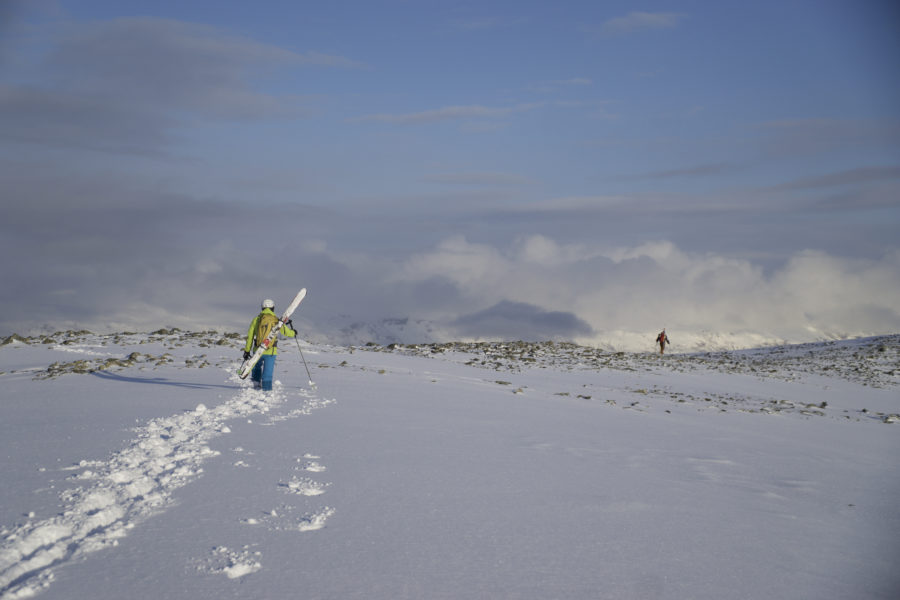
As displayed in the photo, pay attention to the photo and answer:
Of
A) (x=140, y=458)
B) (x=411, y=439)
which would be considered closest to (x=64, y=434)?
(x=140, y=458)

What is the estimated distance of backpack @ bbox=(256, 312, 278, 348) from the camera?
13.2m

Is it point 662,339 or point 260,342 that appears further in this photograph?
point 662,339

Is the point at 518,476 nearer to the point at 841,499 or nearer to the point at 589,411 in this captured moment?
the point at 841,499

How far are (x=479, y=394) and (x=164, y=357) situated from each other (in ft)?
29.6

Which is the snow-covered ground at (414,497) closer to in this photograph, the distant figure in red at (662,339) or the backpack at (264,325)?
the backpack at (264,325)

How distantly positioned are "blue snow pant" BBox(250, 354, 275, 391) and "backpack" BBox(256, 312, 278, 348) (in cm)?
32

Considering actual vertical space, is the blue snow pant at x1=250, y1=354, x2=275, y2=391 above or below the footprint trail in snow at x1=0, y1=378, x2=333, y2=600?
above

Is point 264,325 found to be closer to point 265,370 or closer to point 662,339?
point 265,370

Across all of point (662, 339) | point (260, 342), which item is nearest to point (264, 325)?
point (260, 342)

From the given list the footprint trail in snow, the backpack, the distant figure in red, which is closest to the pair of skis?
the backpack

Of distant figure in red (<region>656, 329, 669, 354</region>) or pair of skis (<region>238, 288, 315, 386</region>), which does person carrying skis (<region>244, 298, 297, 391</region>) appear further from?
distant figure in red (<region>656, 329, 669, 354</region>)

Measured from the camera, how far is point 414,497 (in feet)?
18.4

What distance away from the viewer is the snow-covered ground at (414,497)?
400cm

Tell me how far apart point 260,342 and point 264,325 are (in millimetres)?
448
